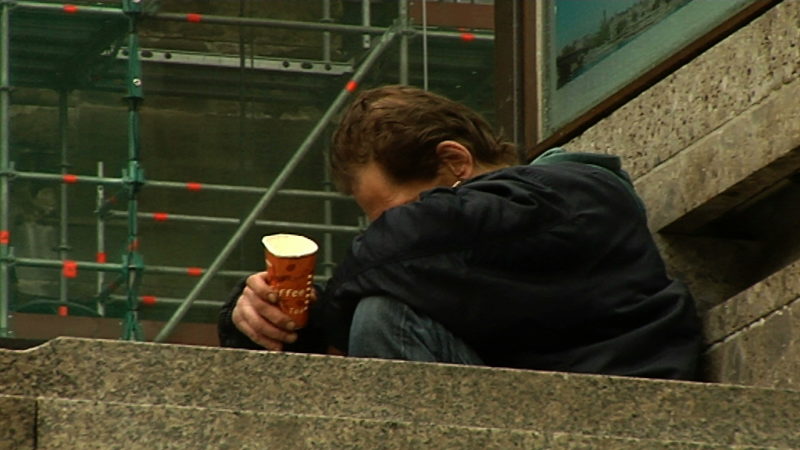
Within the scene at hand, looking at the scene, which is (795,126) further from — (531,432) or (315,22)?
(315,22)

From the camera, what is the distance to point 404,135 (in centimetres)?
471

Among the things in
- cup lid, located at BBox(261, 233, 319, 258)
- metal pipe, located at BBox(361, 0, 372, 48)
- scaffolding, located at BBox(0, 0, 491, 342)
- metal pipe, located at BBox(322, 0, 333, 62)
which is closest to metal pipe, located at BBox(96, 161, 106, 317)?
scaffolding, located at BBox(0, 0, 491, 342)

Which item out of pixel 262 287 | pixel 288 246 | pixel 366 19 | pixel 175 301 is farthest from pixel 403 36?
pixel 288 246

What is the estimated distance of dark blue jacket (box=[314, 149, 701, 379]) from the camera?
13.9ft

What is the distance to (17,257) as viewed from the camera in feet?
31.2

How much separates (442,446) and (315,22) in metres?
6.54

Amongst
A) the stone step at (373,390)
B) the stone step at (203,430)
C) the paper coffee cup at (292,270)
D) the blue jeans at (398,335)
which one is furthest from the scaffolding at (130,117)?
the stone step at (203,430)

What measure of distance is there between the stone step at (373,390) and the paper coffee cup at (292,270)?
0.75 meters

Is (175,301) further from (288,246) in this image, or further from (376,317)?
(376,317)

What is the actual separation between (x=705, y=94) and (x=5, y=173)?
5.05 m

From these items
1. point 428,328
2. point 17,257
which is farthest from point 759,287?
point 17,257

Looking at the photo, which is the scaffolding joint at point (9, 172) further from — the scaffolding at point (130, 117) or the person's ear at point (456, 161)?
the person's ear at point (456, 161)

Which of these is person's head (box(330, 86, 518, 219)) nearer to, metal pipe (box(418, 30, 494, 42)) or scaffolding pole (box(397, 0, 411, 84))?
metal pipe (box(418, 30, 494, 42))

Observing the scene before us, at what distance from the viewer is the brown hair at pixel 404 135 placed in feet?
15.5
